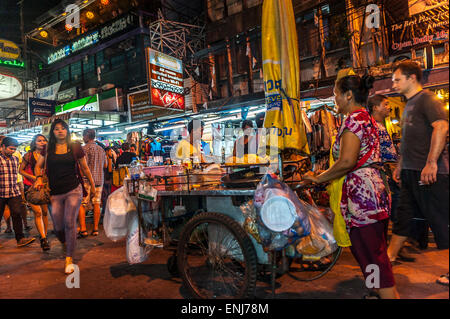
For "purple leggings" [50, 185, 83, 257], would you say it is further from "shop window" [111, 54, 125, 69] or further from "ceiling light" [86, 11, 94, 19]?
"ceiling light" [86, 11, 94, 19]

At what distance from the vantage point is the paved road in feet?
9.69

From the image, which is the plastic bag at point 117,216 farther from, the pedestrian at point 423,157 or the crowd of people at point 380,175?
the pedestrian at point 423,157

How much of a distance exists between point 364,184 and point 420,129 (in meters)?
0.54

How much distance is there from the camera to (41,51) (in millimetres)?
21906

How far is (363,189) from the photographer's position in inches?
88.4

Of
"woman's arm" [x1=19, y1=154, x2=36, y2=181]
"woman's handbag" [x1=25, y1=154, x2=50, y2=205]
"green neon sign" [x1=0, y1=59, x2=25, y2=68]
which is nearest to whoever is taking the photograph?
"woman's handbag" [x1=25, y1=154, x2=50, y2=205]

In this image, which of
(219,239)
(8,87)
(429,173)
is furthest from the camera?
(8,87)

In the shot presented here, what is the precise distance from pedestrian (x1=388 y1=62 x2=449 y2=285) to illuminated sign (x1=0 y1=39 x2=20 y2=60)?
17.3 m

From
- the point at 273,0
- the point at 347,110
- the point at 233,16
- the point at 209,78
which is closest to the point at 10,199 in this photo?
the point at 273,0

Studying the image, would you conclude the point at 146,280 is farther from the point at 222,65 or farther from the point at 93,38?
the point at 93,38

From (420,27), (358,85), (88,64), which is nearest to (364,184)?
(358,85)

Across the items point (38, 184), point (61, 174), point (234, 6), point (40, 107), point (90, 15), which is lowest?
point (38, 184)

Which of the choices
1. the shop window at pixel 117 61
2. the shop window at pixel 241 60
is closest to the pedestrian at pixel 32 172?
the shop window at pixel 241 60

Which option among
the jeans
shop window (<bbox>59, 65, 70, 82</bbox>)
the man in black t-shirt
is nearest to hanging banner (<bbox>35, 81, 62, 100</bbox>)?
shop window (<bbox>59, 65, 70, 82</bbox>)
